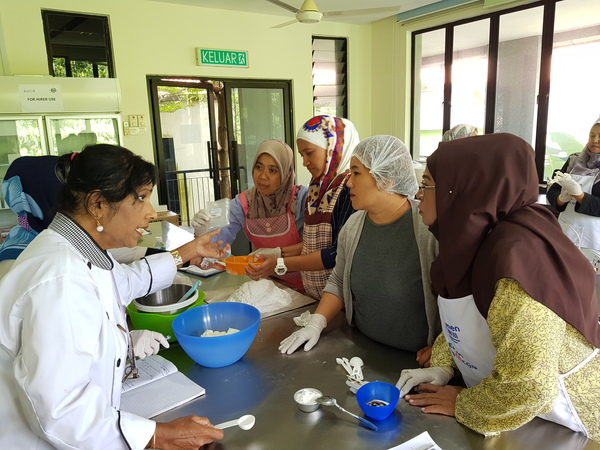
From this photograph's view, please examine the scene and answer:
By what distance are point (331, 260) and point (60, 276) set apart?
122 cm

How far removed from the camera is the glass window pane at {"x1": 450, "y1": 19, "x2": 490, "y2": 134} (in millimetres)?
5621

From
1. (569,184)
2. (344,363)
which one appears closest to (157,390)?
(344,363)

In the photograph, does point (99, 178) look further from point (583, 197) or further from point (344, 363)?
point (583, 197)

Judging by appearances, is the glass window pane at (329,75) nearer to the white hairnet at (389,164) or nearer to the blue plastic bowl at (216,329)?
the white hairnet at (389,164)

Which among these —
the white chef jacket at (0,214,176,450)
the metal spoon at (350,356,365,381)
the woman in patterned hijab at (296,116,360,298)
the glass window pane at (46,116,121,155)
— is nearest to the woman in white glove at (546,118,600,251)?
the woman in patterned hijab at (296,116,360,298)

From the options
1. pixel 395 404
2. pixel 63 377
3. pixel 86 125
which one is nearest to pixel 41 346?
pixel 63 377

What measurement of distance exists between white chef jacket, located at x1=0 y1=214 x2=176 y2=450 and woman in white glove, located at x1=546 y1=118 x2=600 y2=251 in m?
3.49

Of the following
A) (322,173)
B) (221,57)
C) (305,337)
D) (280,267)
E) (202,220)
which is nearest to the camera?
(305,337)

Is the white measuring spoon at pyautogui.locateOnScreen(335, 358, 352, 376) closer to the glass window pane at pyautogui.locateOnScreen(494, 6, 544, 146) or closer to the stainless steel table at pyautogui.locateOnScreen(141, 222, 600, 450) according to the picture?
the stainless steel table at pyautogui.locateOnScreen(141, 222, 600, 450)

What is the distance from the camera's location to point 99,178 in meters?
1.10

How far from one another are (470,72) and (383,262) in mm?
5149

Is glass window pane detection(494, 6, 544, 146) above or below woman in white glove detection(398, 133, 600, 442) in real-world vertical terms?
above

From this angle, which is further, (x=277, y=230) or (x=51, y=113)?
(x=51, y=113)

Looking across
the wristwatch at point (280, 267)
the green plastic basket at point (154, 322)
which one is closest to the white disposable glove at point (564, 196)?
the wristwatch at point (280, 267)
